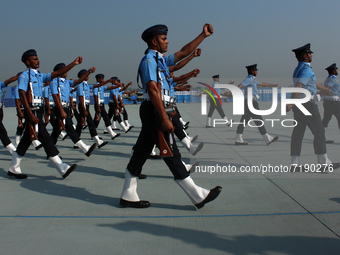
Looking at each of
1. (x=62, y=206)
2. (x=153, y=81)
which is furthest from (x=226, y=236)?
(x=62, y=206)

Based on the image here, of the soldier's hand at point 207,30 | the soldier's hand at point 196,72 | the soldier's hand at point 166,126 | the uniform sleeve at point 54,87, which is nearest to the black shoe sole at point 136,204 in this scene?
the soldier's hand at point 166,126

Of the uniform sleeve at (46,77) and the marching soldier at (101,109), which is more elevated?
the uniform sleeve at (46,77)

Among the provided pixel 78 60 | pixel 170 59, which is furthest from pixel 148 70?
pixel 78 60

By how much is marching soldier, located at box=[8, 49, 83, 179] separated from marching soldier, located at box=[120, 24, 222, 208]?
158 cm

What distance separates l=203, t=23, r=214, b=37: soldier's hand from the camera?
3.48 m

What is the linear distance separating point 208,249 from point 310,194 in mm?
1900

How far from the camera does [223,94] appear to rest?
12281mm

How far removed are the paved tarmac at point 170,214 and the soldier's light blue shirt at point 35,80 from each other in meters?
1.35

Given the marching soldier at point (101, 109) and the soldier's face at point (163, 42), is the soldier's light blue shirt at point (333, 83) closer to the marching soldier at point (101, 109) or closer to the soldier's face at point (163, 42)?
the soldier's face at point (163, 42)

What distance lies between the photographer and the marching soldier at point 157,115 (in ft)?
11.3

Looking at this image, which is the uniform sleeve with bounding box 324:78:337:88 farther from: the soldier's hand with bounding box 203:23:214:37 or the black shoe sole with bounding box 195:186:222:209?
the black shoe sole with bounding box 195:186:222:209

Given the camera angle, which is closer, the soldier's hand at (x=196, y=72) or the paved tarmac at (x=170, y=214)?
the paved tarmac at (x=170, y=214)

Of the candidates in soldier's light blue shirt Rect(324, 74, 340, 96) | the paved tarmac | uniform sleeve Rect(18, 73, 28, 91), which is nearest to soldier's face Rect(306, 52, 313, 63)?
the paved tarmac

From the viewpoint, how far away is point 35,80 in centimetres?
519
